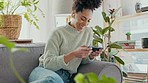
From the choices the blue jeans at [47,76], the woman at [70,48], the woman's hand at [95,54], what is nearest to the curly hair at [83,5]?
the woman at [70,48]

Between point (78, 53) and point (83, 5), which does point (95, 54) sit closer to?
point (78, 53)

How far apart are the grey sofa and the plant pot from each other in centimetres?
29

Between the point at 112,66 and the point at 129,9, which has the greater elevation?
the point at 129,9

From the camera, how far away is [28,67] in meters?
1.66

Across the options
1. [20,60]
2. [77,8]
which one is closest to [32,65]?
[20,60]

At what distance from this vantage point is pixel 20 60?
163 cm

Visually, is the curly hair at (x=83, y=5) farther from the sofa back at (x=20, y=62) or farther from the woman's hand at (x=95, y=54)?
the sofa back at (x=20, y=62)

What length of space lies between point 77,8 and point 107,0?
112 centimetres

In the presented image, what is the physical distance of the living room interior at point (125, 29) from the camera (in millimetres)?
2041

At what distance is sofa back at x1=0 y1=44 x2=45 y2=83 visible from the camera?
60.4 inches

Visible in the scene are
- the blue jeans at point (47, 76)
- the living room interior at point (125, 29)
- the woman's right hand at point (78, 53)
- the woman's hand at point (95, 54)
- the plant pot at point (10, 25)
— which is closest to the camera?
the blue jeans at point (47, 76)

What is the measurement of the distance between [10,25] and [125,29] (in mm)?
1245

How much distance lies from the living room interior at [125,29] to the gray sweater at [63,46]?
27 centimetres

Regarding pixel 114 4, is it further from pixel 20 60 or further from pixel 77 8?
pixel 20 60
